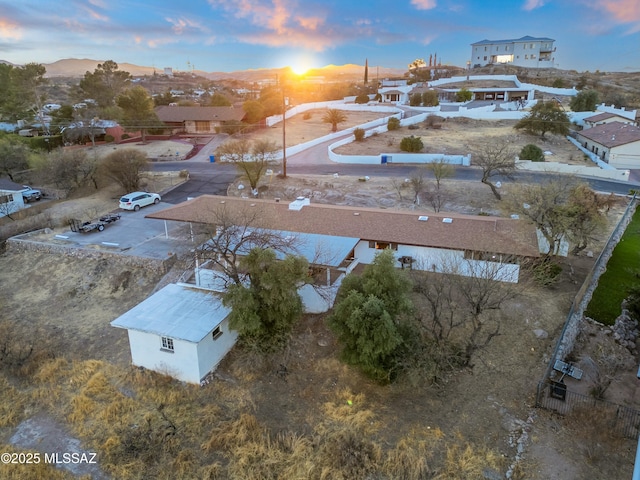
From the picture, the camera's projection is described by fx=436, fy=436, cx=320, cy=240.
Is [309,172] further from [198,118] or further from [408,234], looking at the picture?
[198,118]

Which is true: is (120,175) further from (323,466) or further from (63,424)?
(323,466)

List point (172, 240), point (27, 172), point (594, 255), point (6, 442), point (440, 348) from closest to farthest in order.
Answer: point (6, 442) < point (440, 348) < point (594, 255) < point (172, 240) < point (27, 172)

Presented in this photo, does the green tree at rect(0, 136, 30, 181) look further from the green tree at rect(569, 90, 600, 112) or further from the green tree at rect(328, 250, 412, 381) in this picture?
the green tree at rect(569, 90, 600, 112)

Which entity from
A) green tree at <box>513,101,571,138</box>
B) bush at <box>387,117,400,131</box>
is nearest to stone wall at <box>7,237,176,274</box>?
bush at <box>387,117,400,131</box>

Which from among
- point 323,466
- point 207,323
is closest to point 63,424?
point 207,323

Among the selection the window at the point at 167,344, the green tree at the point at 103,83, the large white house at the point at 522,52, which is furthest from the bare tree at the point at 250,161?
the large white house at the point at 522,52

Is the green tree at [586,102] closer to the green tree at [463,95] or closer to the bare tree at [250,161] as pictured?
the green tree at [463,95]

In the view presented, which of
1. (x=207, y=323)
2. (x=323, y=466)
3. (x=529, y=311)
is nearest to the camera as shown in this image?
(x=323, y=466)
